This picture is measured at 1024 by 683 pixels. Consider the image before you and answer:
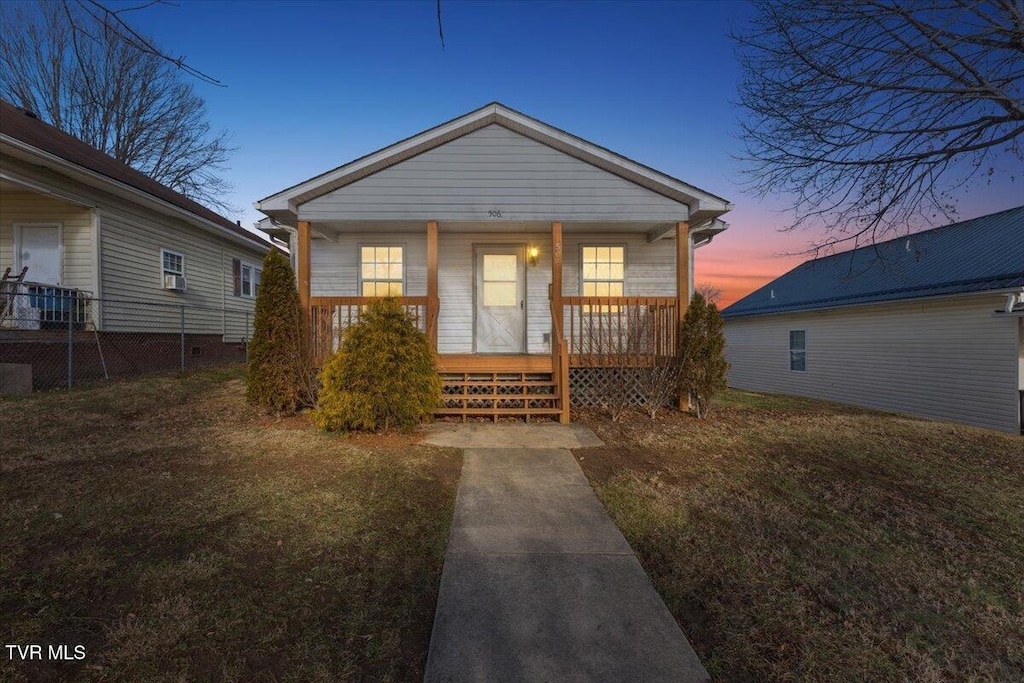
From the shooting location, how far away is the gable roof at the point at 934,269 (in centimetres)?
1061

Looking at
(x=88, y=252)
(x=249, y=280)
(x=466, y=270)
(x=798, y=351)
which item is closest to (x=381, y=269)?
(x=466, y=270)

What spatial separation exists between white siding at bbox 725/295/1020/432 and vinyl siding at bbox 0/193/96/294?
20946 millimetres

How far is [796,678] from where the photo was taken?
2012mm

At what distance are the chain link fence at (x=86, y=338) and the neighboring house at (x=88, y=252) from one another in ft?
0.10

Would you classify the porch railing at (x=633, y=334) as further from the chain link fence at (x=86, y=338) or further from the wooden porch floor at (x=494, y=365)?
the chain link fence at (x=86, y=338)

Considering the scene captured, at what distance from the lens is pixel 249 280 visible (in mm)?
16422

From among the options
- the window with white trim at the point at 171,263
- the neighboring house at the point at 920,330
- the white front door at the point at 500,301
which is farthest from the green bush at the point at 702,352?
the window with white trim at the point at 171,263

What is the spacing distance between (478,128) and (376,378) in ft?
16.3

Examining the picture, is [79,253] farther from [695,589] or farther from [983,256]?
[983,256]

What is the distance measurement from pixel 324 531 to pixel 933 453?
23.8ft

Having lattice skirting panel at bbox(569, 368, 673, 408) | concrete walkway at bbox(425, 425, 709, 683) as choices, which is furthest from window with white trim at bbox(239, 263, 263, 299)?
concrete walkway at bbox(425, 425, 709, 683)

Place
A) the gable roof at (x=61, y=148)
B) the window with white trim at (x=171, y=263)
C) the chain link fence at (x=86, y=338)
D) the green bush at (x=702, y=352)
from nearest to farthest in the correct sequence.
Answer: the green bush at (x=702, y=352), the chain link fence at (x=86, y=338), the gable roof at (x=61, y=148), the window with white trim at (x=171, y=263)

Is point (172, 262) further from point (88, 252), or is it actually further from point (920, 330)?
point (920, 330)

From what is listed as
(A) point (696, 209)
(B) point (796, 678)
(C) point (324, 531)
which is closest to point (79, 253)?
(C) point (324, 531)
